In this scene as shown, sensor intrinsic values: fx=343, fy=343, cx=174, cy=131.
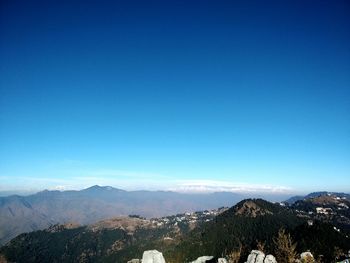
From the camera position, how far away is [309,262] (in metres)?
46.3

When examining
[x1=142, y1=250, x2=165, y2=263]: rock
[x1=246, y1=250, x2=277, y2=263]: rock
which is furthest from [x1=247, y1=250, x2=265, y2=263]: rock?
[x1=142, y1=250, x2=165, y2=263]: rock

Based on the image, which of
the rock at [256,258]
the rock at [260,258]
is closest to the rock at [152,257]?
the rock at [256,258]

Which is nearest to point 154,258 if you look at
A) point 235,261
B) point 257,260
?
point 235,261

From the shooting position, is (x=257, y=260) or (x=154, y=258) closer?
(x=154, y=258)

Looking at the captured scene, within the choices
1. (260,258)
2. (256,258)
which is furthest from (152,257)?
(260,258)

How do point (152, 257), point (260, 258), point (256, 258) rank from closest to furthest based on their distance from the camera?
1. point (152, 257)
2. point (260, 258)
3. point (256, 258)

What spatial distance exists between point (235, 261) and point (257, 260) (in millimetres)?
15455

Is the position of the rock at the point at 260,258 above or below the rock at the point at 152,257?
below

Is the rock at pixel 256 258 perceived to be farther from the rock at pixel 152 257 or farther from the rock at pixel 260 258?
the rock at pixel 152 257

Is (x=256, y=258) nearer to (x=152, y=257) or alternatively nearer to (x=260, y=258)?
(x=260, y=258)

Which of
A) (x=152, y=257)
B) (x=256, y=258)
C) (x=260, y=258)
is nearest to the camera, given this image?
(x=152, y=257)

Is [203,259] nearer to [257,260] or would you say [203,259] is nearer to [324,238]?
[257,260]

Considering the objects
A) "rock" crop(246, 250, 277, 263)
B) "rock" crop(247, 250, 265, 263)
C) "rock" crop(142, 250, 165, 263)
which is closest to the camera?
"rock" crop(142, 250, 165, 263)

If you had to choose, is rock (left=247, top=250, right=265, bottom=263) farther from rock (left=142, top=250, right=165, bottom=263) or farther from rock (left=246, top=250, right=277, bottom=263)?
rock (left=142, top=250, right=165, bottom=263)
